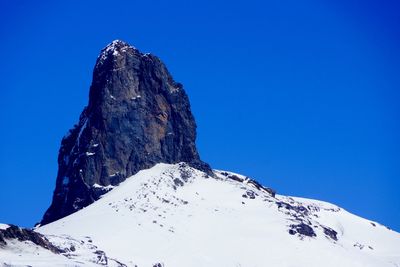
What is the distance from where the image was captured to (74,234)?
183000 mm

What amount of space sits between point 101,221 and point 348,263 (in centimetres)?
5657

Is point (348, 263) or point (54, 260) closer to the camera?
point (54, 260)

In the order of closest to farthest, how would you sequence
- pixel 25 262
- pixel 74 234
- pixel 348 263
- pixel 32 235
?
1. pixel 25 262
2. pixel 32 235
3. pixel 74 234
4. pixel 348 263

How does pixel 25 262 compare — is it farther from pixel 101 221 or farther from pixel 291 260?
pixel 291 260

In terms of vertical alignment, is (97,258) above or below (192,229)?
below

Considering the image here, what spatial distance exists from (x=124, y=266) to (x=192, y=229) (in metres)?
37.8

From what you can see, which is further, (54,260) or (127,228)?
(127,228)

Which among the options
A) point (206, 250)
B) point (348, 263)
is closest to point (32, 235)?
point (206, 250)

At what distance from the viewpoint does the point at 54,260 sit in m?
146

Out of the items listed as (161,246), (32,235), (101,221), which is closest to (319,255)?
(161,246)

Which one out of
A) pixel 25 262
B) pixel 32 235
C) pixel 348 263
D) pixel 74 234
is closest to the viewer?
pixel 25 262

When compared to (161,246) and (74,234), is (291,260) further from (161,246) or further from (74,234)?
(74,234)

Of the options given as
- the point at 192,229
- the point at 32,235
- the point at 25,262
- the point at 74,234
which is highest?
the point at 192,229

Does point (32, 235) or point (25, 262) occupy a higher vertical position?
point (32, 235)
